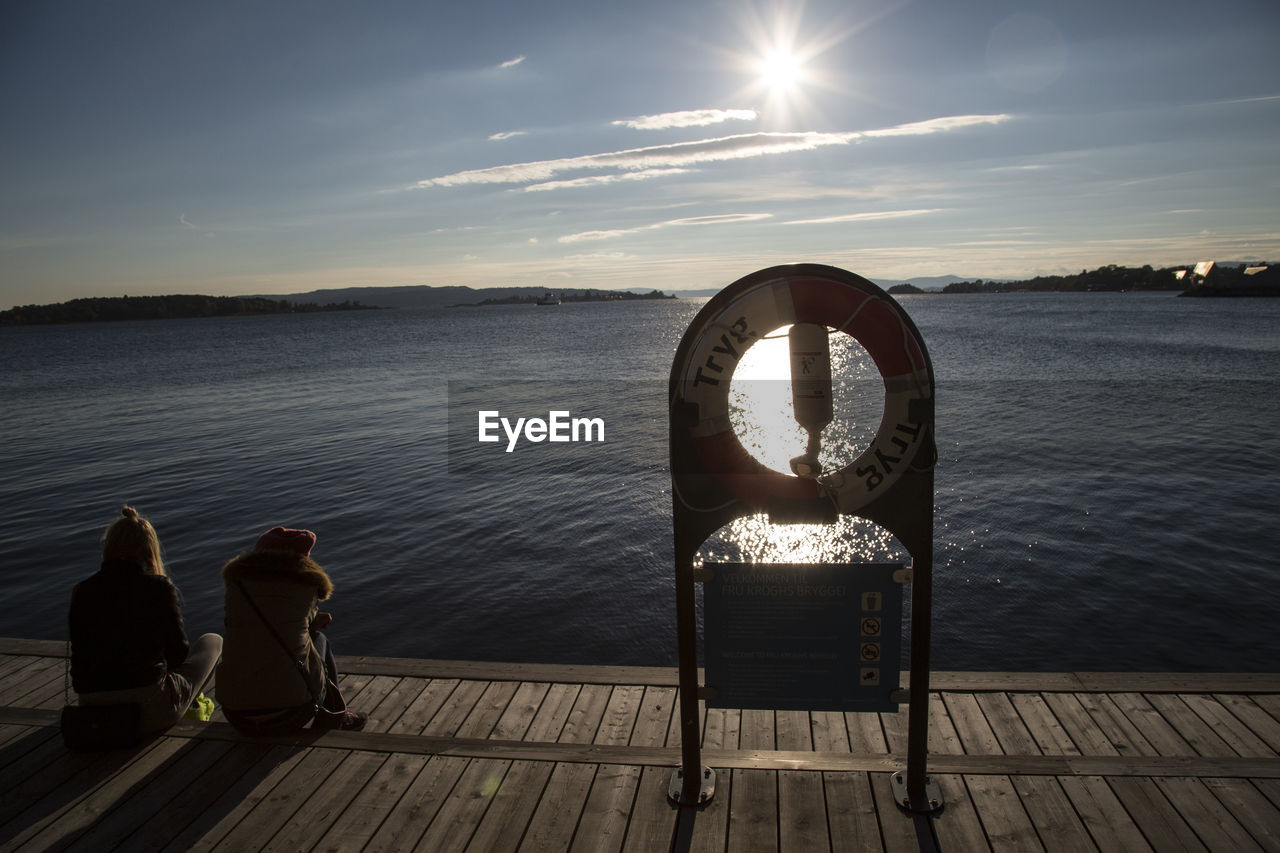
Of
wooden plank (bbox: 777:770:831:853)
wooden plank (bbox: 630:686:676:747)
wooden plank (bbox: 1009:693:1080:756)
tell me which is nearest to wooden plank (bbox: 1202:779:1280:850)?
wooden plank (bbox: 1009:693:1080:756)

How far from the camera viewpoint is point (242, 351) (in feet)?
236

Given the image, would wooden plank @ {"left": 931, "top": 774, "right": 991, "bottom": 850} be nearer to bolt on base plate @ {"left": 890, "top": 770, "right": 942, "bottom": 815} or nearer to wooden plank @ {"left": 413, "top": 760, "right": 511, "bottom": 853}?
bolt on base plate @ {"left": 890, "top": 770, "right": 942, "bottom": 815}

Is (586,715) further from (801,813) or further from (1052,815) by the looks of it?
(1052,815)

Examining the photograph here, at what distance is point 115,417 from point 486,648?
92.4 feet

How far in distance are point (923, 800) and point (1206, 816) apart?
1.33 meters

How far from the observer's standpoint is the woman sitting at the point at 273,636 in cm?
422


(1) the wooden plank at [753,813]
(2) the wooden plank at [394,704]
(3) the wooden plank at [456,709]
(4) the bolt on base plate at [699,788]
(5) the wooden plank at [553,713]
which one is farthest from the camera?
(2) the wooden plank at [394,704]

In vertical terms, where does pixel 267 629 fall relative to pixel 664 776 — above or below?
above

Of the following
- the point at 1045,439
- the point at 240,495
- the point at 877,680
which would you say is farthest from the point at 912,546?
the point at 1045,439

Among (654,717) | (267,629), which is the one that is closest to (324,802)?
(267,629)

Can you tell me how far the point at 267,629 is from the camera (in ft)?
14.0

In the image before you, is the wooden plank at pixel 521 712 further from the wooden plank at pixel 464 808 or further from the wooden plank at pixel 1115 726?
the wooden plank at pixel 1115 726

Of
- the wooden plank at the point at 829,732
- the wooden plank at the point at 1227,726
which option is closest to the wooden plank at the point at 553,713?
the wooden plank at the point at 829,732

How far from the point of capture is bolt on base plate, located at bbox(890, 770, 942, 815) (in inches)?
145
